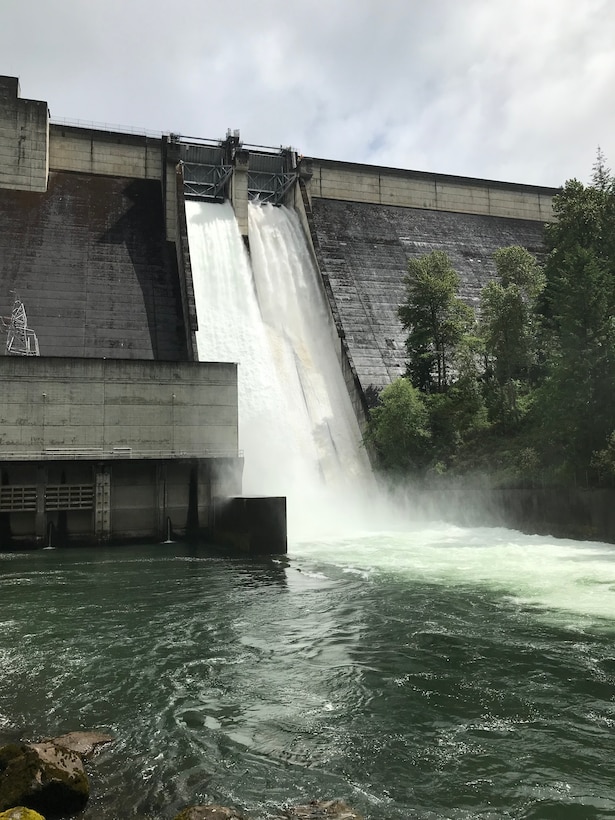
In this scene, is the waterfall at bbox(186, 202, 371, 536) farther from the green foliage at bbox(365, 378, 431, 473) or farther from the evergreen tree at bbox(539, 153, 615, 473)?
the evergreen tree at bbox(539, 153, 615, 473)

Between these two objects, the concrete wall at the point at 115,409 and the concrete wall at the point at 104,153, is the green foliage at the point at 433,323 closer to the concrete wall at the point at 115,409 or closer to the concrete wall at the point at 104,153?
the concrete wall at the point at 115,409

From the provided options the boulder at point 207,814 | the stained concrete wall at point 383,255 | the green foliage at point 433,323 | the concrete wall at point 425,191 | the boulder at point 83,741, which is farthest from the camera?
the concrete wall at point 425,191

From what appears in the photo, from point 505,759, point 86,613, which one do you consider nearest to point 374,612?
point 86,613

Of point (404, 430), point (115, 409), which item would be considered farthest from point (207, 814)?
point (404, 430)

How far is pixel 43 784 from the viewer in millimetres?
4613

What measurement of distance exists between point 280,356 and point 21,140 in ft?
56.1

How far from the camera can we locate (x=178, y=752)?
5680 millimetres

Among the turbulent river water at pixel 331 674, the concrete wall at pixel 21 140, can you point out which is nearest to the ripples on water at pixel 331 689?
the turbulent river water at pixel 331 674

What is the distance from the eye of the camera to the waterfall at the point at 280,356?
1014 inches

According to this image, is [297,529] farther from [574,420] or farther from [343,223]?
[343,223]

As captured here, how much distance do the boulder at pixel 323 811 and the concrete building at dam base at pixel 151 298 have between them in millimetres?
13148

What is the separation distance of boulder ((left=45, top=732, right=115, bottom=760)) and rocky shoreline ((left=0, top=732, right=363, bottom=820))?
56 cm

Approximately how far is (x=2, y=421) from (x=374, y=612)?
1461 cm

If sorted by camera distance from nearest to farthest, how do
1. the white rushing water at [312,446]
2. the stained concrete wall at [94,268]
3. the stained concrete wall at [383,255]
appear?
the white rushing water at [312,446]
the stained concrete wall at [94,268]
the stained concrete wall at [383,255]
